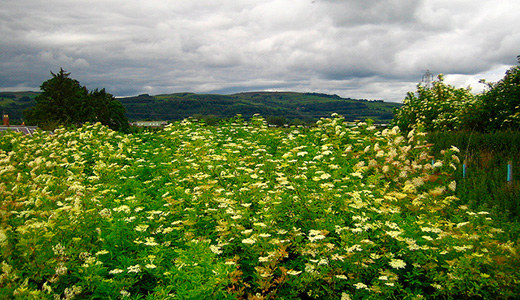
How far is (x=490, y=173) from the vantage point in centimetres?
952

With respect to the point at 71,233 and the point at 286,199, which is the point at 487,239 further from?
the point at 71,233

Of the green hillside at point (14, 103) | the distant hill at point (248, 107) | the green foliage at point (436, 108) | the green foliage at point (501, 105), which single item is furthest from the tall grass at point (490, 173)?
the green hillside at point (14, 103)

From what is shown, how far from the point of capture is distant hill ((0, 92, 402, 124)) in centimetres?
10519

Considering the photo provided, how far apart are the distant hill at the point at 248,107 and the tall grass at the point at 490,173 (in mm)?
75972

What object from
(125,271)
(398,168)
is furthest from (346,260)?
(398,168)

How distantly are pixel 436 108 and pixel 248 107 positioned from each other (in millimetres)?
100285

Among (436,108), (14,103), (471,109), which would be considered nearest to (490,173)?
(471,109)

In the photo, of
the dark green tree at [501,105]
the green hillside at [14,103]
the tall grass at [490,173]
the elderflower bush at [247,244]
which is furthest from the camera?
the green hillside at [14,103]

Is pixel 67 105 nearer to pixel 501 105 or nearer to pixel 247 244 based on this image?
pixel 501 105

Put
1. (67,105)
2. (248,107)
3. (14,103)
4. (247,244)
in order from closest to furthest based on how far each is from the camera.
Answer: (247,244) < (67,105) < (248,107) < (14,103)

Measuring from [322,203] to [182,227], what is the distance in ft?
5.85

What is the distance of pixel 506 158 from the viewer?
37.9 feet

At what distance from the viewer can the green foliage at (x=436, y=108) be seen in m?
17.3

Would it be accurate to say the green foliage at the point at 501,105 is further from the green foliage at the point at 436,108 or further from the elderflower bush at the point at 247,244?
the elderflower bush at the point at 247,244
